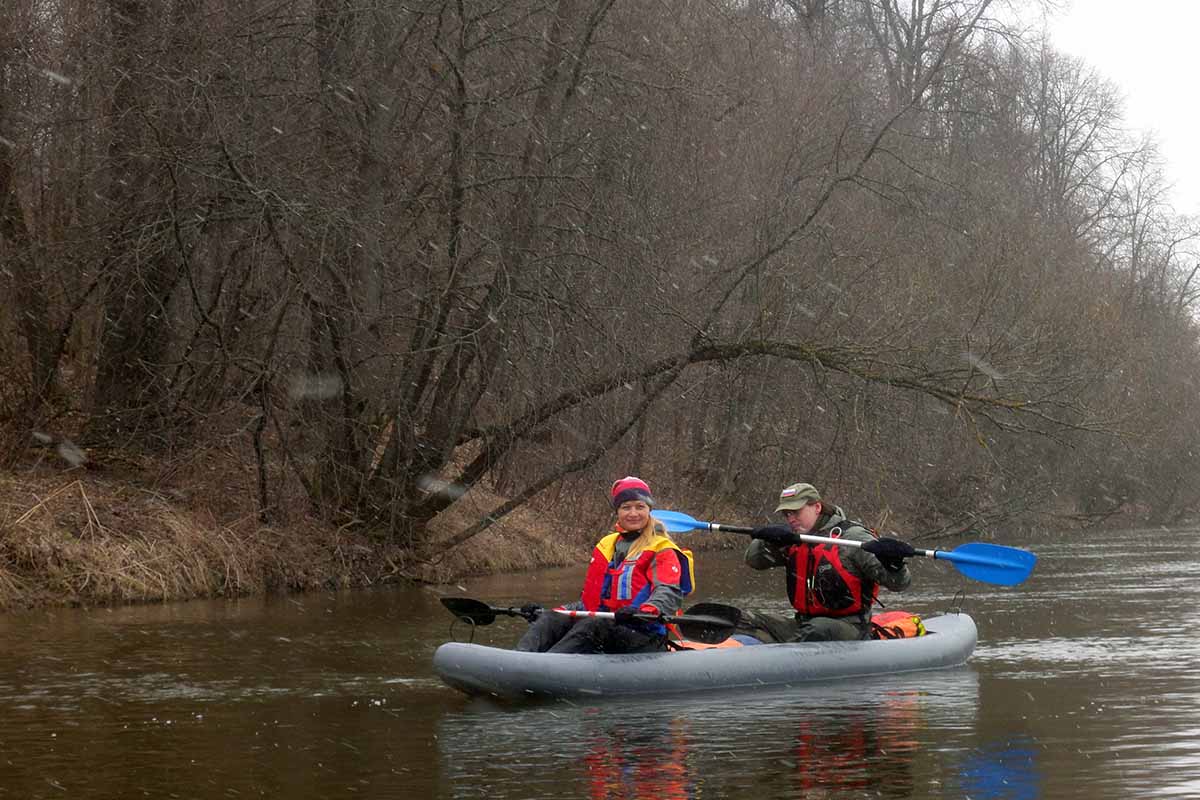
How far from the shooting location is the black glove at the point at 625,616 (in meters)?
9.16

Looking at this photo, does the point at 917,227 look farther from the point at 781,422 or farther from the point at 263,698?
the point at 263,698

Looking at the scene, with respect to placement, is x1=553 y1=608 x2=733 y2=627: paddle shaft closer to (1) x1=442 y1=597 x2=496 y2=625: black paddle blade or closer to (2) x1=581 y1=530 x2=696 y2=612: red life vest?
(2) x1=581 y1=530 x2=696 y2=612: red life vest

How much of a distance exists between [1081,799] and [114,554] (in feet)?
31.3

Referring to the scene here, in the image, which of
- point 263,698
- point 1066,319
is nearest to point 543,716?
point 263,698

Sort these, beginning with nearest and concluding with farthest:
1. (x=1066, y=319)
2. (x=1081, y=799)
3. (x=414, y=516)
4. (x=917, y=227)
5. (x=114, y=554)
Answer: (x=1081, y=799), (x=114, y=554), (x=414, y=516), (x=917, y=227), (x=1066, y=319)

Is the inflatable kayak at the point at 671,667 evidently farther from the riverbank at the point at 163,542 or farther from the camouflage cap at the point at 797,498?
the riverbank at the point at 163,542

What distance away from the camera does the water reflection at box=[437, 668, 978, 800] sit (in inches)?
269

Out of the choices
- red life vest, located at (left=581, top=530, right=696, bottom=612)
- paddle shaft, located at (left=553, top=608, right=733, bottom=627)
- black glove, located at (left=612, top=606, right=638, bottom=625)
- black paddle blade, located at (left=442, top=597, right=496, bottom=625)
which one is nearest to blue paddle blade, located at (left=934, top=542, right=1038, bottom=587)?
paddle shaft, located at (left=553, top=608, right=733, bottom=627)

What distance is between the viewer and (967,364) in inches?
667

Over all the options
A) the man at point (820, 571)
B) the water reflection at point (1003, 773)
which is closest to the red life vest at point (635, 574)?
the man at point (820, 571)

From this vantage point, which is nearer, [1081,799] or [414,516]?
[1081,799]

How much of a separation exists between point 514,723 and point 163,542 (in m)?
6.71

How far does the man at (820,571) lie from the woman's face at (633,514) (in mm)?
974

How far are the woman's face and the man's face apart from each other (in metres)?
1.17
